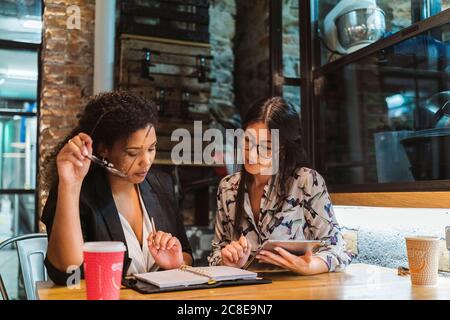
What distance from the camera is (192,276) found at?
3.94ft

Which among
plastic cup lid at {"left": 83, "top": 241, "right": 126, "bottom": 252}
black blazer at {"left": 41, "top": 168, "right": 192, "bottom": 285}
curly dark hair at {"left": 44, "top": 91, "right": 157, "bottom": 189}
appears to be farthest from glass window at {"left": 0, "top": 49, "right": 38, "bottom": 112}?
plastic cup lid at {"left": 83, "top": 241, "right": 126, "bottom": 252}

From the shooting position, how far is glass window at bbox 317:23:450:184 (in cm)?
192

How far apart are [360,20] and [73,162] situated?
5.65ft

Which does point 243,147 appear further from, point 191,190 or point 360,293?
point 191,190

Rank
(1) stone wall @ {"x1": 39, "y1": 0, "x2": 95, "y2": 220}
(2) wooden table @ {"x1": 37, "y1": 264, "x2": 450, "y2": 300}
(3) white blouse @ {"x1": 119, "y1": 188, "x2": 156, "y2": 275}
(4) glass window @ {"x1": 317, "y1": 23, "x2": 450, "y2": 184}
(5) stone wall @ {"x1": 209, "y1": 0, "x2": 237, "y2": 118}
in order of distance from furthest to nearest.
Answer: (5) stone wall @ {"x1": 209, "y1": 0, "x2": 237, "y2": 118}, (1) stone wall @ {"x1": 39, "y1": 0, "x2": 95, "y2": 220}, (4) glass window @ {"x1": 317, "y1": 23, "x2": 450, "y2": 184}, (3) white blouse @ {"x1": 119, "y1": 188, "x2": 156, "y2": 275}, (2) wooden table @ {"x1": 37, "y1": 264, "x2": 450, "y2": 300}

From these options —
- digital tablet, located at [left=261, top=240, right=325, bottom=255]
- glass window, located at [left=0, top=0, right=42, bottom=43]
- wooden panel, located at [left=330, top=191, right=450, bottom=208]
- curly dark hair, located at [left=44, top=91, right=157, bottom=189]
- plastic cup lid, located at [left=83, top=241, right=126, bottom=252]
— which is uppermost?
glass window, located at [left=0, top=0, right=42, bottom=43]

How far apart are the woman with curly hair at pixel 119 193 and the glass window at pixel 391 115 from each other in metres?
1.09

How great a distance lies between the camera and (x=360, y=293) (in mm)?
1136

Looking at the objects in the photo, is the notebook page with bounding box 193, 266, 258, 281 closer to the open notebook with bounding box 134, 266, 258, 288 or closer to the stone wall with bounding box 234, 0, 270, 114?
the open notebook with bounding box 134, 266, 258, 288

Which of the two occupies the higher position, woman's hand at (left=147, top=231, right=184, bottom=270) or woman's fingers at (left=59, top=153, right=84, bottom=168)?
woman's fingers at (left=59, top=153, right=84, bottom=168)

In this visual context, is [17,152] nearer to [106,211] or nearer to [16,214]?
[16,214]

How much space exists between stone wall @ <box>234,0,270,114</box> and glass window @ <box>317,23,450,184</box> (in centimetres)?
118

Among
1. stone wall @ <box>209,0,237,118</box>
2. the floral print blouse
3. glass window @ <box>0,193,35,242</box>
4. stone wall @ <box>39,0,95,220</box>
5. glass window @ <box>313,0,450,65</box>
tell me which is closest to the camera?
the floral print blouse
